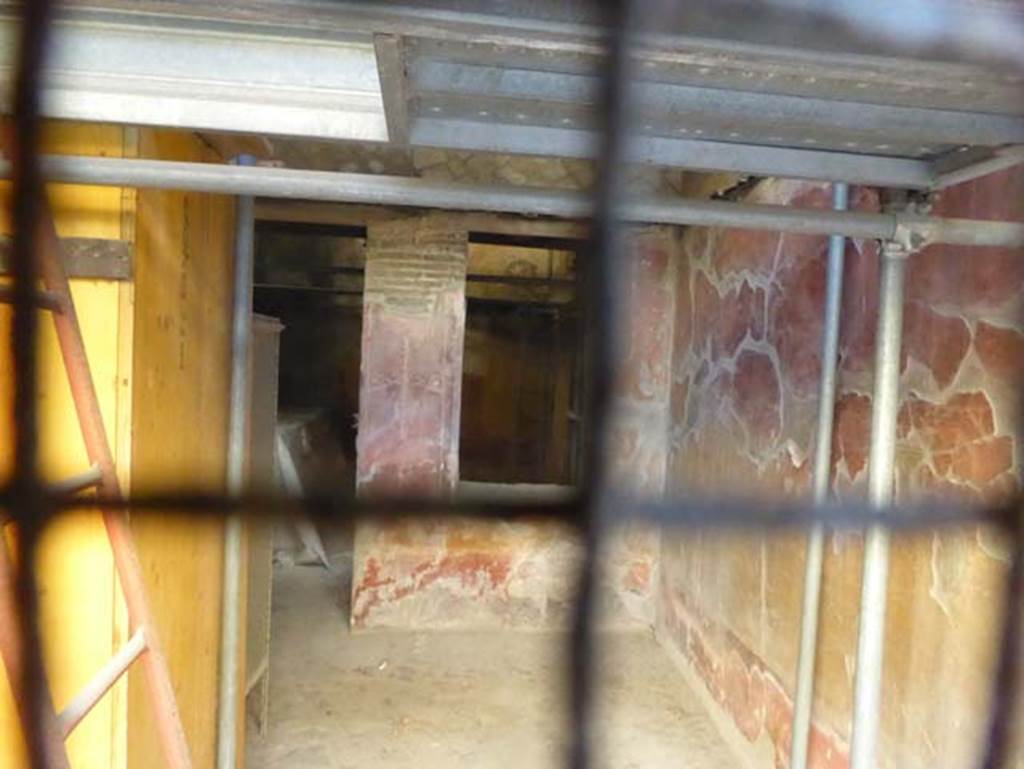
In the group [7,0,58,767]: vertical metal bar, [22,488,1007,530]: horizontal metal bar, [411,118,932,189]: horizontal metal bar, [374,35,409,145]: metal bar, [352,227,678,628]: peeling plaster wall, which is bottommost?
[352,227,678,628]: peeling plaster wall

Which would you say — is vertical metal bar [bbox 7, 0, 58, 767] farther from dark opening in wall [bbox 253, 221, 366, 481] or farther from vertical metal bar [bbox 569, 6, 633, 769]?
dark opening in wall [bbox 253, 221, 366, 481]

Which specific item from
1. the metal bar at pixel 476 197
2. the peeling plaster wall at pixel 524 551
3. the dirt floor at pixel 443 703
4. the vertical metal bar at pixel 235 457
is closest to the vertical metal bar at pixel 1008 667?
the metal bar at pixel 476 197

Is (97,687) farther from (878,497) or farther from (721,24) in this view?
(878,497)

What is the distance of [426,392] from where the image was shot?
133 inches

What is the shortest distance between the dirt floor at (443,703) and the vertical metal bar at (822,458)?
627mm

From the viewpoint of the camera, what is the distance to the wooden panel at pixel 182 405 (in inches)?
52.9

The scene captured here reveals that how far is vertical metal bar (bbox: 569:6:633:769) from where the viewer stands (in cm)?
49

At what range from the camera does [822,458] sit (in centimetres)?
185

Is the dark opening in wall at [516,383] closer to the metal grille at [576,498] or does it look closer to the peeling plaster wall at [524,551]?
the peeling plaster wall at [524,551]

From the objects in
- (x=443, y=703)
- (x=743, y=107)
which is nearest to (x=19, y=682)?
(x=743, y=107)

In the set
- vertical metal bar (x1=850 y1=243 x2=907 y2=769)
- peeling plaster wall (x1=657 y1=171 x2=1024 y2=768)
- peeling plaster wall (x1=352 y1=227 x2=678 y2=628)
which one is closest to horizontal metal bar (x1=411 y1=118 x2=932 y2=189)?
vertical metal bar (x1=850 y1=243 x2=907 y2=769)

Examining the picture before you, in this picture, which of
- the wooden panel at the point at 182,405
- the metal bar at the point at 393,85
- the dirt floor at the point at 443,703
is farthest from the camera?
the dirt floor at the point at 443,703

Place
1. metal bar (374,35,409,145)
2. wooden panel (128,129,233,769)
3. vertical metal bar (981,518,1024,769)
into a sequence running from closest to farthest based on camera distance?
1. vertical metal bar (981,518,1024,769)
2. metal bar (374,35,409,145)
3. wooden panel (128,129,233,769)

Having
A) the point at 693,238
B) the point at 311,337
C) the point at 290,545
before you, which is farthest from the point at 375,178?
the point at 311,337
